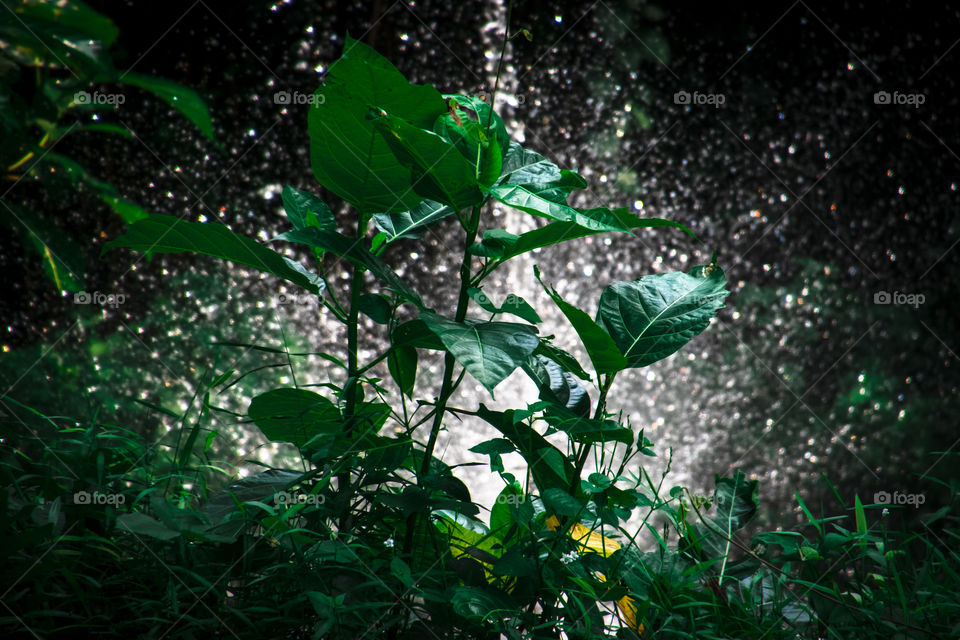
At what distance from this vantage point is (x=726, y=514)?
0.87 m

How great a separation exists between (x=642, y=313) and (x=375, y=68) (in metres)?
0.39

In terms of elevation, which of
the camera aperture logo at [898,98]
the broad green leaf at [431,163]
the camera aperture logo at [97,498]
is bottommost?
the camera aperture logo at [97,498]

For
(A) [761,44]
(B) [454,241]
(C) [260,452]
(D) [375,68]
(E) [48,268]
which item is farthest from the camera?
(A) [761,44]

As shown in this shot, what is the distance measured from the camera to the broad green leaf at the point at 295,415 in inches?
29.6

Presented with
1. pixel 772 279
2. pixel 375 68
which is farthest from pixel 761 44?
pixel 375 68

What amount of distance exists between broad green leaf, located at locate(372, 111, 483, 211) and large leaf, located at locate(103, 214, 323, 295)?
17 cm

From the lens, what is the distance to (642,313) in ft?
2.55

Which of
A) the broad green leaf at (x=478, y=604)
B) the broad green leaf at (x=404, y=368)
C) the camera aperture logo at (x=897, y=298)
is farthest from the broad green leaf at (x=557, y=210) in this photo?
the camera aperture logo at (x=897, y=298)

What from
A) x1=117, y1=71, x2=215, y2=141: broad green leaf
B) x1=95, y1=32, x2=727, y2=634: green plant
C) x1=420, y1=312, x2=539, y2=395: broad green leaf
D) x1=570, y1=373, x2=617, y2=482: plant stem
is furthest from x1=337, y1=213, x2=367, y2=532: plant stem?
x1=117, y1=71, x2=215, y2=141: broad green leaf

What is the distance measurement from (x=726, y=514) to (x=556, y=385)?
0.97 feet

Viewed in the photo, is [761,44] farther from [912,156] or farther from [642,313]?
[642,313]

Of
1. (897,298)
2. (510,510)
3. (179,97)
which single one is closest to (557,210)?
(510,510)

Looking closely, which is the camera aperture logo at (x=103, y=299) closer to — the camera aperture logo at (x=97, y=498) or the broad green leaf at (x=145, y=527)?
the camera aperture logo at (x=97, y=498)

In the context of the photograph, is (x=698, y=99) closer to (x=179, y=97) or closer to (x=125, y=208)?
(x=179, y=97)
